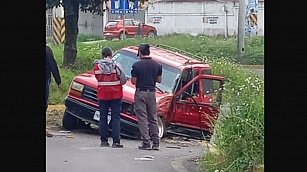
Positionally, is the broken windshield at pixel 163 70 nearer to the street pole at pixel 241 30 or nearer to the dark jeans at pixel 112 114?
the dark jeans at pixel 112 114

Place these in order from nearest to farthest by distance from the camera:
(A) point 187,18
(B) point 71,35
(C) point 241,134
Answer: (C) point 241,134 → (B) point 71,35 → (A) point 187,18

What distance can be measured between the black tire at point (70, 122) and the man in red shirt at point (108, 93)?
6.62 feet

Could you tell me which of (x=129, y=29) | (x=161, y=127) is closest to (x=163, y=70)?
(x=161, y=127)

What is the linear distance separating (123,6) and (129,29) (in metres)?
19.8

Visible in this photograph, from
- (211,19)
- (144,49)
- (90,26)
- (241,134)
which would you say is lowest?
(241,134)

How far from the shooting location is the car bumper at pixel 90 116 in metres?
12.4

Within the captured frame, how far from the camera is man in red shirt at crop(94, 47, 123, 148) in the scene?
440 inches

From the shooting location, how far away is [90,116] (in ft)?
41.6

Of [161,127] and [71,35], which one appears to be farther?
[71,35]

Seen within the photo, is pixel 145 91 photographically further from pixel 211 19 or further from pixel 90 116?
pixel 211 19

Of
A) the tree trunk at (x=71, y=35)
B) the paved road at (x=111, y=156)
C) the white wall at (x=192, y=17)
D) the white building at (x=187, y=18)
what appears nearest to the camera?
the paved road at (x=111, y=156)

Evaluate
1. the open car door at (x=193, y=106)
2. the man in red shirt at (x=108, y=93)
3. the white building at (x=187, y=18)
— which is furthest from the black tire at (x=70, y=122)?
the white building at (x=187, y=18)

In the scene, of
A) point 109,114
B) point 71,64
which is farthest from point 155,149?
point 71,64
